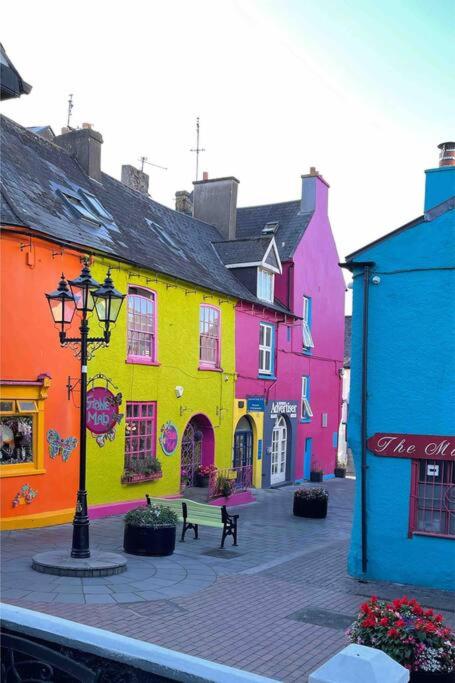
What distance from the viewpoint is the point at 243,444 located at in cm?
2447

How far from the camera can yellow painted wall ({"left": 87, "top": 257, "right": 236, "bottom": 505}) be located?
16703 mm

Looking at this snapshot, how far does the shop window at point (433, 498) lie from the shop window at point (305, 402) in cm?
1775

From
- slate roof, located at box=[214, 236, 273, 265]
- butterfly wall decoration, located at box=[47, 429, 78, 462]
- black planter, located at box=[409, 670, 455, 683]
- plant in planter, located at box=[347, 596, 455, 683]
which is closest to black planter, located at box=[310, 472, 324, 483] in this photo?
slate roof, located at box=[214, 236, 273, 265]

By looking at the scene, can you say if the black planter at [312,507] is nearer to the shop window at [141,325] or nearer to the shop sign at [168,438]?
the shop sign at [168,438]

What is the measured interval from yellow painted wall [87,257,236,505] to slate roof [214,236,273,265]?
2.92m

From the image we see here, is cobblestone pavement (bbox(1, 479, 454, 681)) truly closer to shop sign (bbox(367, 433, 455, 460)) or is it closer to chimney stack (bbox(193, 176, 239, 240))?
shop sign (bbox(367, 433, 455, 460))

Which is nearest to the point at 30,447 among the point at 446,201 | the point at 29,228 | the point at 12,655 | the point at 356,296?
A: the point at 29,228

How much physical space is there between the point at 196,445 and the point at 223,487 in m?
2.25

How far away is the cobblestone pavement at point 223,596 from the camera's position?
8.29m

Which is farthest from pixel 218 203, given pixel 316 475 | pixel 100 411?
pixel 100 411

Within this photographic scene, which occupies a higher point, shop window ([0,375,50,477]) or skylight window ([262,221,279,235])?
skylight window ([262,221,279,235])

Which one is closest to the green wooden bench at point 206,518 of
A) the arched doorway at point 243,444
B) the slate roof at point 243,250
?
the arched doorway at point 243,444

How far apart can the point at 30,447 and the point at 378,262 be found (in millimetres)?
8219

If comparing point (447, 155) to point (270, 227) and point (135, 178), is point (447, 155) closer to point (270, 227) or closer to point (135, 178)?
point (270, 227)
